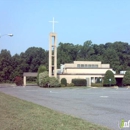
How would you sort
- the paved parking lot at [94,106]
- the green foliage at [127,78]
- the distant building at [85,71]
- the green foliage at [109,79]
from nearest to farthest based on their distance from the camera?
the paved parking lot at [94,106] → the green foliage at [109,79] → the green foliage at [127,78] → the distant building at [85,71]

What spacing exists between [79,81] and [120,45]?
159 ft

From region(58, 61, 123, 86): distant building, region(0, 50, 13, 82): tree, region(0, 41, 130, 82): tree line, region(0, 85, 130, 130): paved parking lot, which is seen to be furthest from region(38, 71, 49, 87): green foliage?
region(0, 50, 13, 82): tree

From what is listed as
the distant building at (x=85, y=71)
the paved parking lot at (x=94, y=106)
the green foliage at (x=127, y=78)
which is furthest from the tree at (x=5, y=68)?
the paved parking lot at (x=94, y=106)

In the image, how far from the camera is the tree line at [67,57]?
90750 mm

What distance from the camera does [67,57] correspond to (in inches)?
3976

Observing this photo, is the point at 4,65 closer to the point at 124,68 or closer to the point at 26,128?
the point at 124,68

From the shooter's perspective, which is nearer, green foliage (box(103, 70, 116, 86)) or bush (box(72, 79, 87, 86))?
green foliage (box(103, 70, 116, 86))

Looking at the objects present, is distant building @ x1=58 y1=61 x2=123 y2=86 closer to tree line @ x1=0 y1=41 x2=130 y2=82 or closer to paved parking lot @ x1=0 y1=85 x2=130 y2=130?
tree line @ x1=0 y1=41 x2=130 y2=82

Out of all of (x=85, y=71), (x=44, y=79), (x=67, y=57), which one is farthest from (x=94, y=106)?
(x=67, y=57)

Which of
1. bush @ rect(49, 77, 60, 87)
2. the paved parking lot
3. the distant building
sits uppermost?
the distant building

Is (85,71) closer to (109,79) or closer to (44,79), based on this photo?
(109,79)

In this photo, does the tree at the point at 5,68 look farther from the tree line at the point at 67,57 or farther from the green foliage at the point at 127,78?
the green foliage at the point at 127,78

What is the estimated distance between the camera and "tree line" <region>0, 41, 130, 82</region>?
9075 centimetres

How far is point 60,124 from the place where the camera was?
827 centimetres
